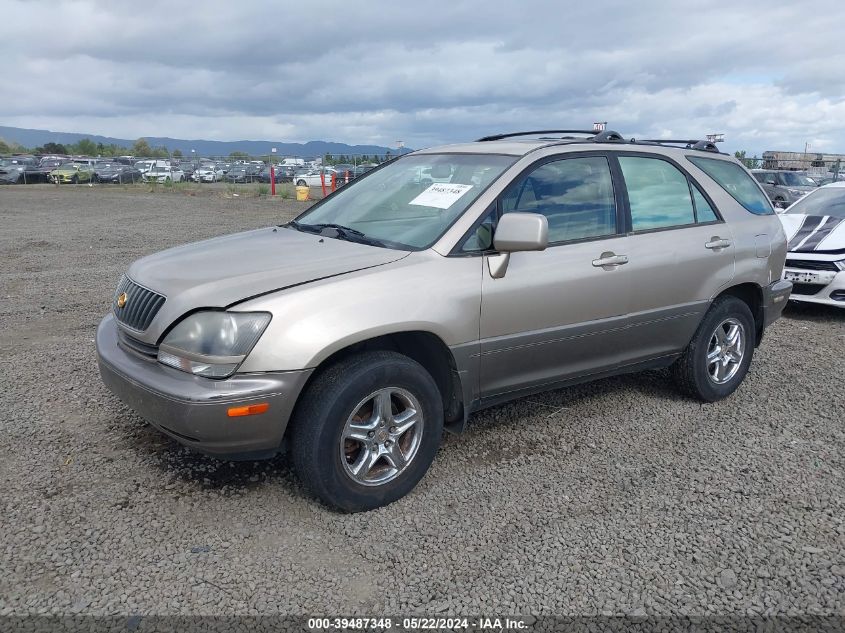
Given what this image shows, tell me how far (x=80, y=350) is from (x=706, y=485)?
4.88 m

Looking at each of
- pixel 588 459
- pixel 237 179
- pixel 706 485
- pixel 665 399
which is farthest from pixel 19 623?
pixel 237 179

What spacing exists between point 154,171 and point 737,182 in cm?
3747

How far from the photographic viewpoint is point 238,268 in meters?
3.36

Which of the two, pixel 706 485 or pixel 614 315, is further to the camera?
pixel 614 315

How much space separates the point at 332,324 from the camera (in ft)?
10.1

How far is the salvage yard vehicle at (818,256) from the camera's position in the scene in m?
7.46

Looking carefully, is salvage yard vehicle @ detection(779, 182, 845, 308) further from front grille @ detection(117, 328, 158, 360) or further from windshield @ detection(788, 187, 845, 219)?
front grille @ detection(117, 328, 158, 360)

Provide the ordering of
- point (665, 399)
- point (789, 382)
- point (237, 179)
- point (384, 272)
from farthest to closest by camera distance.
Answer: point (237, 179), point (789, 382), point (665, 399), point (384, 272)

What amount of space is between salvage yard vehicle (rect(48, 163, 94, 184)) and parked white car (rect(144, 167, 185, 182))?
2.90 meters

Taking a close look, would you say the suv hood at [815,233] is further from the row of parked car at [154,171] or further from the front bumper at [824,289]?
the row of parked car at [154,171]

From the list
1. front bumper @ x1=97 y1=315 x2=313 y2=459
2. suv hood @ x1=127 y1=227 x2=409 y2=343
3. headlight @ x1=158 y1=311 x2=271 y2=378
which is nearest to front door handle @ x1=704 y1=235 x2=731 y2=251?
suv hood @ x1=127 y1=227 x2=409 y2=343

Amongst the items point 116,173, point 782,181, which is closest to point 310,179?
point 116,173

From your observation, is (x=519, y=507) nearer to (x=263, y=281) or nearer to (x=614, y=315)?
(x=614, y=315)

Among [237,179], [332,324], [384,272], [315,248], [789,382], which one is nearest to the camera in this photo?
[332,324]
